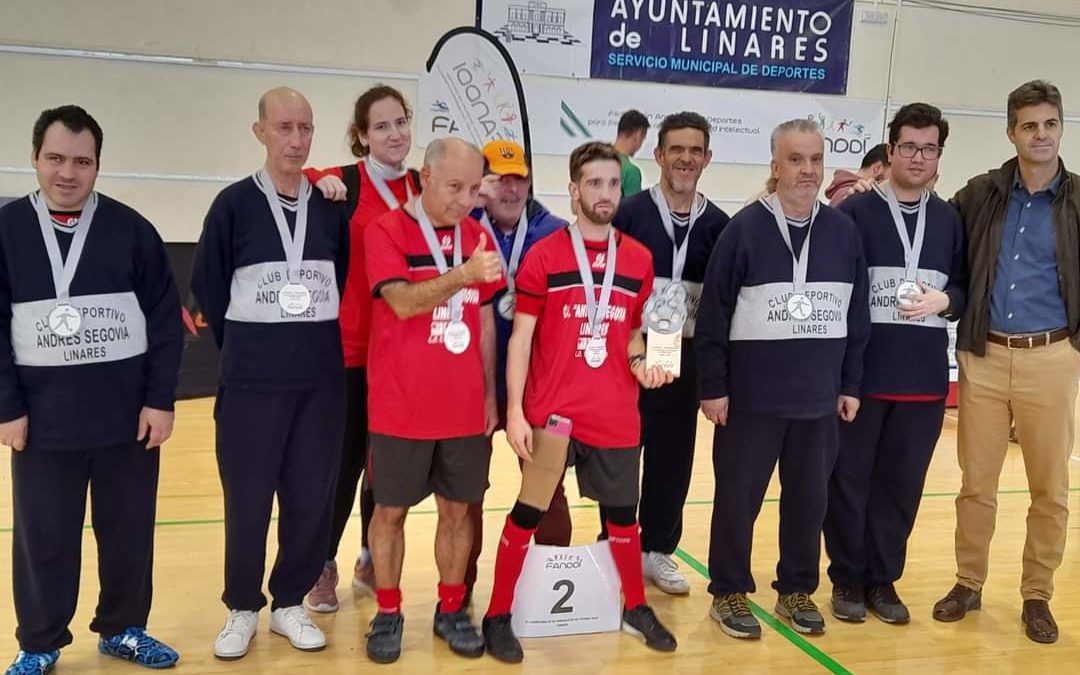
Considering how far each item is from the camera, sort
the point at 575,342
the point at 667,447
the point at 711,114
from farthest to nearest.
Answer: the point at 711,114, the point at 667,447, the point at 575,342

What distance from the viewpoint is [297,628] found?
10.9 ft

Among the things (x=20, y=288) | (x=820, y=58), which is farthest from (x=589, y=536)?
(x=820, y=58)

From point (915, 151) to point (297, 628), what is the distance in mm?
2638

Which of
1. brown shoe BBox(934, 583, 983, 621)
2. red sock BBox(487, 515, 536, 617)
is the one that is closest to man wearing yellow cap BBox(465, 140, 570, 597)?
red sock BBox(487, 515, 536, 617)

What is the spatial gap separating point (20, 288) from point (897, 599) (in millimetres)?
3119

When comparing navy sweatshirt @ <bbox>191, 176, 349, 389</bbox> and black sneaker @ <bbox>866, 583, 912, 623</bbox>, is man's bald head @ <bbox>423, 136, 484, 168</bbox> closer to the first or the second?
navy sweatshirt @ <bbox>191, 176, 349, 389</bbox>

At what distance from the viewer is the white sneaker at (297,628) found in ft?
10.8

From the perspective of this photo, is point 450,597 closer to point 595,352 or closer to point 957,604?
point 595,352

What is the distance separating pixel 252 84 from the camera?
25.6 ft

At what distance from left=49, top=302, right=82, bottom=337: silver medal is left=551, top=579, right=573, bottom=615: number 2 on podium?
171cm

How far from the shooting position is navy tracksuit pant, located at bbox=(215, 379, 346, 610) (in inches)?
123

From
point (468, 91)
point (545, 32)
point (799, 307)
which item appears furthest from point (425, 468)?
point (545, 32)

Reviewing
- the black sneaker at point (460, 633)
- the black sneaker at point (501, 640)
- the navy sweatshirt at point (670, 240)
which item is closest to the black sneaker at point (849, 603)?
the navy sweatshirt at point (670, 240)

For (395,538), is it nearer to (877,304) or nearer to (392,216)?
(392,216)
